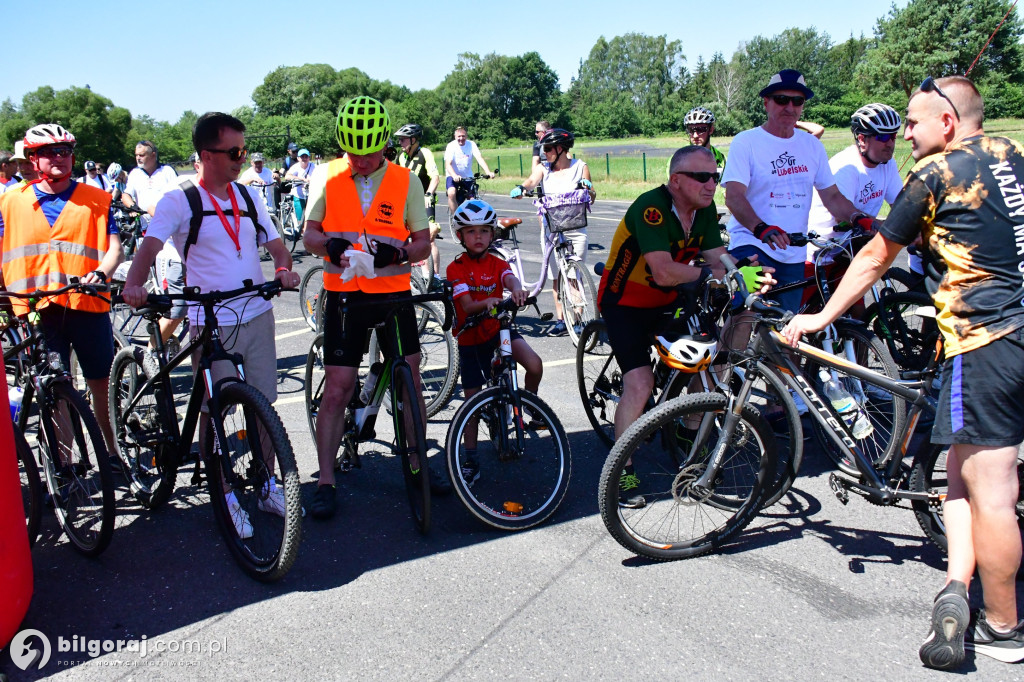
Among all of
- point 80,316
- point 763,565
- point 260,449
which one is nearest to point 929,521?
point 763,565

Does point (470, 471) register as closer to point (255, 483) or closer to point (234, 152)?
point (255, 483)

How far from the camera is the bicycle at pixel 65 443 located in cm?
395

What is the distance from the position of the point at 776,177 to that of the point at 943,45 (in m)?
64.6

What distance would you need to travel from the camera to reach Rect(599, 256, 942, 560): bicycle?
143 inches

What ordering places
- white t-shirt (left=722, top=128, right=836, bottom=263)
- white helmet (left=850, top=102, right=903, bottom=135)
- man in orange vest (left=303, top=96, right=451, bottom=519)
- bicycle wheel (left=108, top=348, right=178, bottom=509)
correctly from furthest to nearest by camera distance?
white helmet (left=850, top=102, right=903, bottom=135), white t-shirt (left=722, top=128, right=836, bottom=263), bicycle wheel (left=108, top=348, right=178, bottom=509), man in orange vest (left=303, top=96, right=451, bottom=519)

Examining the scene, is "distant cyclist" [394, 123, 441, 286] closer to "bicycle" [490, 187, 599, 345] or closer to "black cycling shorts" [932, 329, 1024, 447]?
"bicycle" [490, 187, 599, 345]

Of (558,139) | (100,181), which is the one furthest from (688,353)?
(100,181)

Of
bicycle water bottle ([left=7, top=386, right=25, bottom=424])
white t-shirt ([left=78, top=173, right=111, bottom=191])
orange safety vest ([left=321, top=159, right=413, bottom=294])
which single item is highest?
white t-shirt ([left=78, top=173, right=111, bottom=191])

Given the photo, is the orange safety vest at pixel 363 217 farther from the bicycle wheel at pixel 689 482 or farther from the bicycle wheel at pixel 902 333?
the bicycle wheel at pixel 902 333

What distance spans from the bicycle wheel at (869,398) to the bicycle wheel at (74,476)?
3.40 m

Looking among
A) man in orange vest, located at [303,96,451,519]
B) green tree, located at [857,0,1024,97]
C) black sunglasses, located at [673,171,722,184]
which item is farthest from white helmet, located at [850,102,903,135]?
green tree, located at [857,0,1024,97]

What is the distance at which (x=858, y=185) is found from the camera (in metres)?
5.91

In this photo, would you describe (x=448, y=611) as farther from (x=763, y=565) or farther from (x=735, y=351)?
(x=735, y=351)

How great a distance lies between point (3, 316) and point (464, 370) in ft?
9.02
